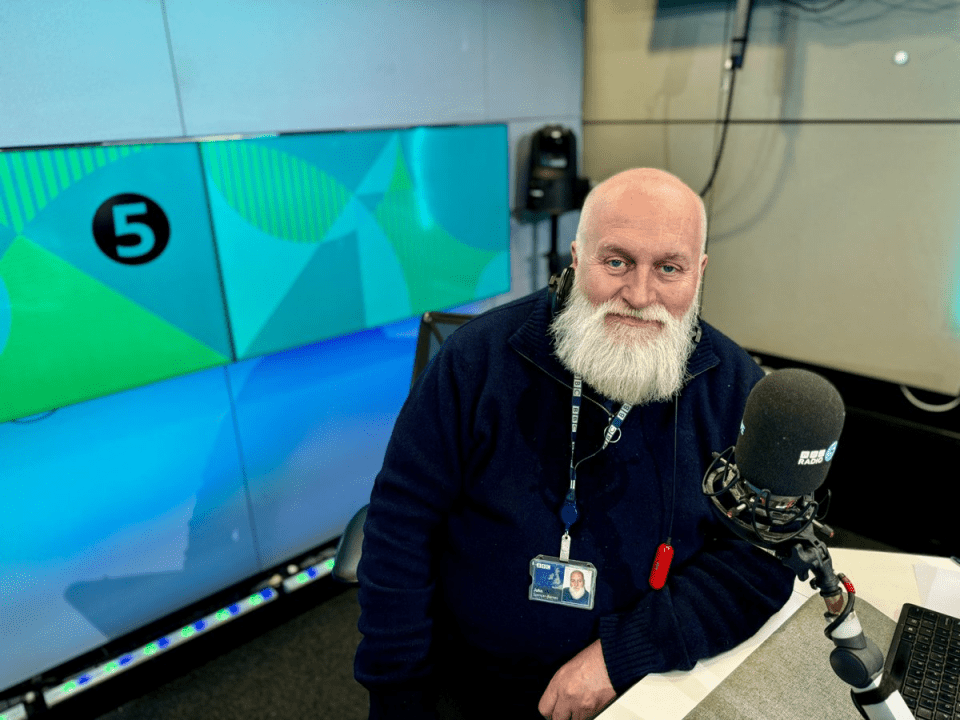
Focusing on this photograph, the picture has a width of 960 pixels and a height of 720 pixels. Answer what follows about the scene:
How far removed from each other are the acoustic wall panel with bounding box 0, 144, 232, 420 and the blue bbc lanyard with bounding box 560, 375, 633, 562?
1251 millimetres

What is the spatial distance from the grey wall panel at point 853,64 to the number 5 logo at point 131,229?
2099 millimetres

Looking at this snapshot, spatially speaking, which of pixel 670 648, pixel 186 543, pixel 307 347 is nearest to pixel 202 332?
pixel 307 347

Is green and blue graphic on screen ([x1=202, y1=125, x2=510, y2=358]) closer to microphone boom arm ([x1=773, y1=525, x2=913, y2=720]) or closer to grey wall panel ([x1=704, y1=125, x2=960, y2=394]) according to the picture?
grey wall panel ([x1=704, y1=125, x2=960, y2=394])

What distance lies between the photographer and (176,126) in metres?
1.81

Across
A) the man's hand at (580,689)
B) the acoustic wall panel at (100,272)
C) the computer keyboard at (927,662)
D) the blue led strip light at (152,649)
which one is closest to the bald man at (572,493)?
the man's hand at (580,689)

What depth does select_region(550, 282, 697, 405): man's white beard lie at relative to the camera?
1.19 meters

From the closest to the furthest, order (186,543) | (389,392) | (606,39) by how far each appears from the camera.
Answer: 1. (186,543)
2. (389,392)
3. (606,39)

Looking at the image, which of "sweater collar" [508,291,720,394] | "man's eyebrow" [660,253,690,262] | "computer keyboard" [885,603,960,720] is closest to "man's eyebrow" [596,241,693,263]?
"man's eyebrow" [660,253,690,262]

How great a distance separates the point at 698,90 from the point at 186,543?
2531 millimetres

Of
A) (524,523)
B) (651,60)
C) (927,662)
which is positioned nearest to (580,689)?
(524,523)

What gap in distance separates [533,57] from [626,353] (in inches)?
74.8

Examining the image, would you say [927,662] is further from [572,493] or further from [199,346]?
[199,346]

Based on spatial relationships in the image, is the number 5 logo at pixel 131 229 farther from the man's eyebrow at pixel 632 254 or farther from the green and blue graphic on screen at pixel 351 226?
the man's eyebrow at pixel 632 254

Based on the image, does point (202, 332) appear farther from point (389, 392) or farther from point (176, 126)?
point (389, 392)
